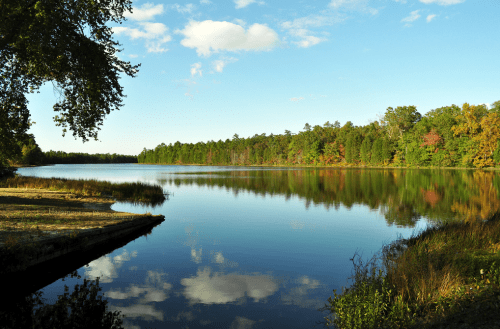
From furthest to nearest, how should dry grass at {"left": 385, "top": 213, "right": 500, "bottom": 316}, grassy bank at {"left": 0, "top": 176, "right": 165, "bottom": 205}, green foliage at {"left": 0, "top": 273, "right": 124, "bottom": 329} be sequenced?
grassy bank at {"left": 0, "top": 176, "right": 165, "bottom": 205}, dry grass at {"left": 385, "top": 213, "right": 500, "bottom": 316}, green foliage at {"left": 0, "top": 273, "right": 124, "bottom": 329}

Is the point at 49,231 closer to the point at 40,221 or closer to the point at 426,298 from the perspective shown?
the point at 40,221

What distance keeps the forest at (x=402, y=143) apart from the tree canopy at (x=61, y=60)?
82808mm

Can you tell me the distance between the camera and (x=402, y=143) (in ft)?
316

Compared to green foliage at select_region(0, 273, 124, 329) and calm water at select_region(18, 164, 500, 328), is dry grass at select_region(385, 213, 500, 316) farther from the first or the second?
green foliage at select_region(0, 273, 124, 329)

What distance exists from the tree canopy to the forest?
82808 mm

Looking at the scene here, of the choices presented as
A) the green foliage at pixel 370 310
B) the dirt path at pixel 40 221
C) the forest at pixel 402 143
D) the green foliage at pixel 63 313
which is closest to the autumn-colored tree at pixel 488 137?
the forest at pixel 402 143

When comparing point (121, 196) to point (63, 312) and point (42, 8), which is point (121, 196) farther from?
Answer: point (63, 312)

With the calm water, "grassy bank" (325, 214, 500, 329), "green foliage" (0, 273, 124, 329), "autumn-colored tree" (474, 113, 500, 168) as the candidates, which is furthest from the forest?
"green foliage" (0, 273, 124, 329)

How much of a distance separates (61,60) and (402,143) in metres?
101

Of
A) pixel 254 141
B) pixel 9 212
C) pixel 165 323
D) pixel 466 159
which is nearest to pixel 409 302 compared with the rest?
pixel 165 323

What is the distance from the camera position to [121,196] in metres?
28.1

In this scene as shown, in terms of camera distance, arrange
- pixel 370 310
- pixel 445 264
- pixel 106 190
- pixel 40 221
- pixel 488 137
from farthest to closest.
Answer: pixel 488 137
pixel 106 190
pixel 40 221
pixel 445 264
pixel 370 310

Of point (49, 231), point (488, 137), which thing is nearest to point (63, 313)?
point (49, 231)

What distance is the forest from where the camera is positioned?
73125 mm
